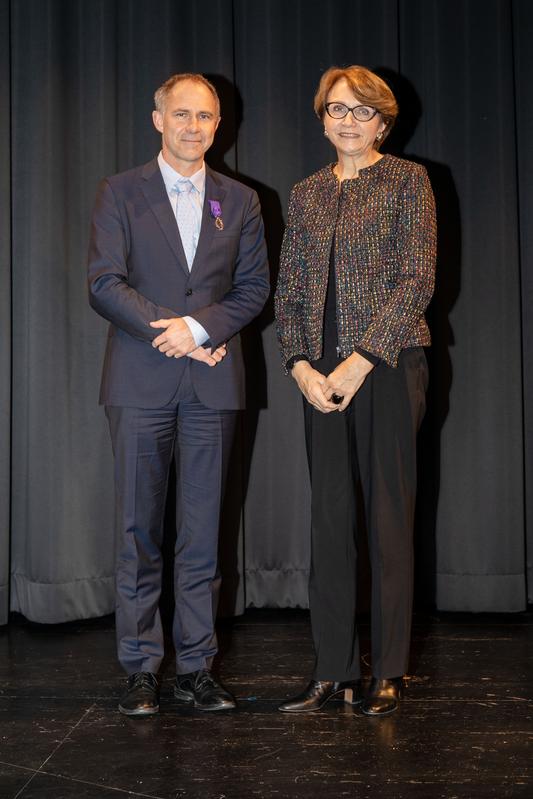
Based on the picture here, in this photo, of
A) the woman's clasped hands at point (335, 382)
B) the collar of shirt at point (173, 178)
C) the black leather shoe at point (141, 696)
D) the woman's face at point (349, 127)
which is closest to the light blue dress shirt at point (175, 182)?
the collar of shirt at point (173, 178)

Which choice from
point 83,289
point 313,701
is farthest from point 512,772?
point 83,289

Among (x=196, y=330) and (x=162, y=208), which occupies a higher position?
(x=162, y=208)

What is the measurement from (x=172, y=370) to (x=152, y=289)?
0.24 metres

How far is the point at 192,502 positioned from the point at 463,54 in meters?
2.23

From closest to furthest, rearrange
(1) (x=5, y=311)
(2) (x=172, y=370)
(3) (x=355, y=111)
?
(3) (x=355, y=111)
(2) (x=172, y=370)
(1) (x=5, y=311)

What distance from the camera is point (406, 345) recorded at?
2459 mm

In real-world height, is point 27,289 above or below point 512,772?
above

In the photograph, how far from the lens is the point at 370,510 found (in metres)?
2.51

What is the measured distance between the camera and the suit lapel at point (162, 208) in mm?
Result: 2600

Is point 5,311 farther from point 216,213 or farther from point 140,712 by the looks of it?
point 140,712

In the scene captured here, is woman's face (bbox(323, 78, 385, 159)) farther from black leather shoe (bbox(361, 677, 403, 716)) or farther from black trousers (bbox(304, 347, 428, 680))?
black leather shoe (bbox(361, 677, 403, 716))

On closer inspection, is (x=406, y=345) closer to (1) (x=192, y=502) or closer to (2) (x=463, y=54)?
(1) (x=192, y=502)

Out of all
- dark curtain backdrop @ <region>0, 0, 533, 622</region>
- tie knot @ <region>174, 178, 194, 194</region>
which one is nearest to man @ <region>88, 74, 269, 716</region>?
tie knot @ <region>174, 178, 194, 194</region>

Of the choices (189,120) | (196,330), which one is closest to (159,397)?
(196,330)
